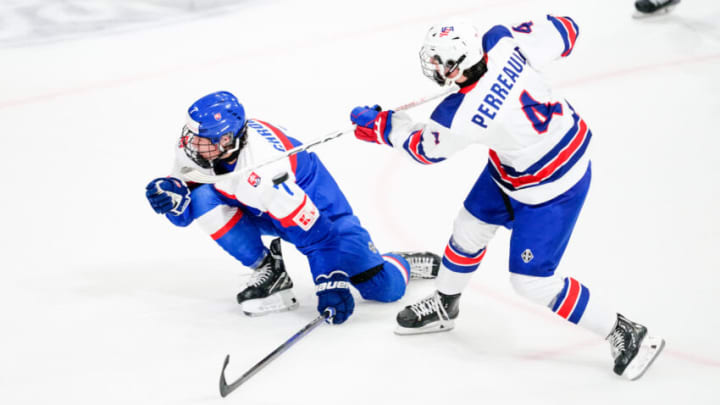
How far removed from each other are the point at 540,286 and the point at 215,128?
126 cm

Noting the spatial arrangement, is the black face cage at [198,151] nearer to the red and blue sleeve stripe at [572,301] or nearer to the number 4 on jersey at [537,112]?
the number 4 on jersey at [537,112]

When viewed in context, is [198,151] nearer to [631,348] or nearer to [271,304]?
[271,304]

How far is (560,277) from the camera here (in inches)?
122

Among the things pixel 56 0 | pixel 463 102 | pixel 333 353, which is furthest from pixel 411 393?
pixel 56 0

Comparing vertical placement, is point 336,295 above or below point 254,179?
below

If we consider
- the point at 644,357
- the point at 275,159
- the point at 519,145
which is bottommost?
the point at 644,357

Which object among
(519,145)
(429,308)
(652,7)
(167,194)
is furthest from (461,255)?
(652,7)

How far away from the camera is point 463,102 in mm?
2838

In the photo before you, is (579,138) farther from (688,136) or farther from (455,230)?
(688,136)

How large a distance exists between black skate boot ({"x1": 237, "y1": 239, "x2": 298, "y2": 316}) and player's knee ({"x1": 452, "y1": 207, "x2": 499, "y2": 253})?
2.52 feet

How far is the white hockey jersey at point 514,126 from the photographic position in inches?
112

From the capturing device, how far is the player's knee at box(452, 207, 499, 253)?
3.21m

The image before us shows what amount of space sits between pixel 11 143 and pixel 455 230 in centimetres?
302

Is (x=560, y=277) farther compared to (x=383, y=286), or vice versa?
(x=383, y=286)
